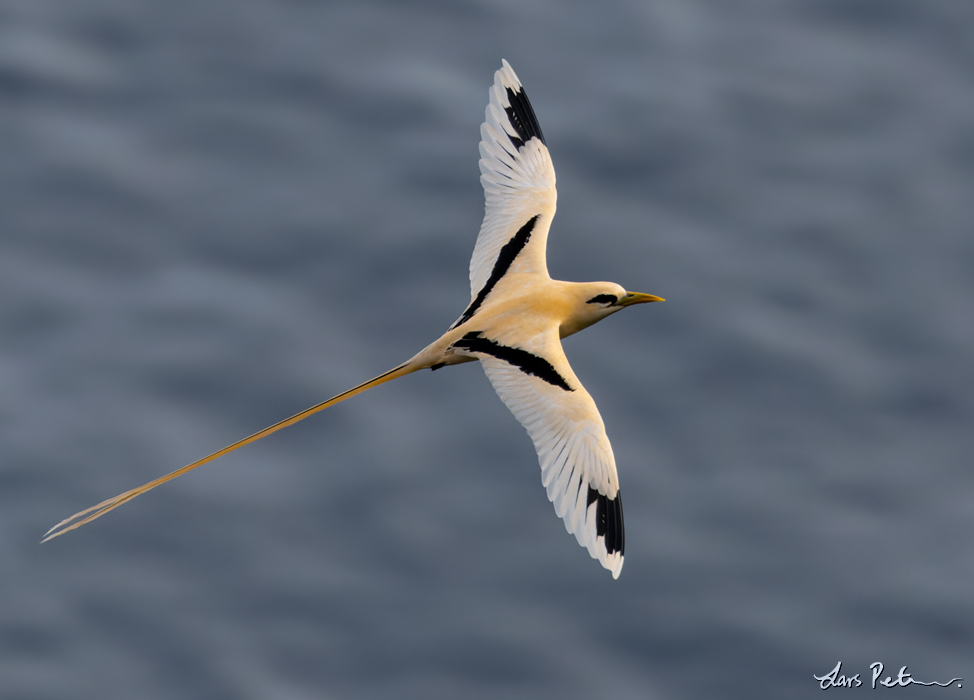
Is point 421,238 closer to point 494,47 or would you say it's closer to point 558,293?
point 494,47

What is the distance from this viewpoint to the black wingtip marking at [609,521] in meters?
20.0

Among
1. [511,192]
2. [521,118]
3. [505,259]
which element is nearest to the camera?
[505,259]

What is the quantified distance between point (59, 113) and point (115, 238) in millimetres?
4386

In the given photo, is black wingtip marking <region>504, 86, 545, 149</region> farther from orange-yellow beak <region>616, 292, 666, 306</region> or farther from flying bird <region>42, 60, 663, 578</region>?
orange-yellow beak <region>616, 292, 666, 306</region>

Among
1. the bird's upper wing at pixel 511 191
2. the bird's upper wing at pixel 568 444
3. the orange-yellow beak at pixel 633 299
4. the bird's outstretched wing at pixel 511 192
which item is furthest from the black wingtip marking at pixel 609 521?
the bird's upper wing at pixel 511 191

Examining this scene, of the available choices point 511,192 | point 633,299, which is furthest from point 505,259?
point 633,299

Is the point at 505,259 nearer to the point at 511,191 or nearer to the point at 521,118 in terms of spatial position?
the point at 511,191

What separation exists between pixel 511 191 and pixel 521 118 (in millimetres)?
1546

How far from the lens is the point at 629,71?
108 feet

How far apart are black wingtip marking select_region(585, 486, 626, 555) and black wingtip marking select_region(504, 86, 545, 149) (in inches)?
275

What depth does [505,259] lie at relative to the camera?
22.7 m

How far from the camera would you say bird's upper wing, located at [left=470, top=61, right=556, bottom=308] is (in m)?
22.7

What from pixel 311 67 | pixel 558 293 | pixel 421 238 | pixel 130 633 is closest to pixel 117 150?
pixel 311 67

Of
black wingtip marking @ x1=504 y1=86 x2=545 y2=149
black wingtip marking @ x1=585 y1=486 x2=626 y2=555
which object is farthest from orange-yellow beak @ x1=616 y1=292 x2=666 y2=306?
black wingtip marking @ x1=504 y1=86 x2=545 y2=149
